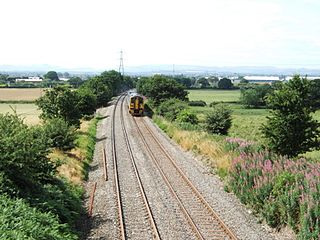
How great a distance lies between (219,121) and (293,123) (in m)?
18.4

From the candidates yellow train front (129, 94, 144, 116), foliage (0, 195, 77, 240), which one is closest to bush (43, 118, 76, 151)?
foliage (0, 195, 77, 240)

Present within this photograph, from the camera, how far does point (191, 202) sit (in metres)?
15.8

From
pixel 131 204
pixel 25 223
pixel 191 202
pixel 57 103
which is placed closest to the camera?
pixel 25 223

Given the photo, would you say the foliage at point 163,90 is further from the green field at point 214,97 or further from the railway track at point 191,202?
the green field at point 214,97

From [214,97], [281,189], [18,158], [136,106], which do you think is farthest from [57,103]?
[214,97]

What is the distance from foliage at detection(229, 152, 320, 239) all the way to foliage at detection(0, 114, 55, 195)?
26.9ft

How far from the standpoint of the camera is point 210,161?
74.3 feet

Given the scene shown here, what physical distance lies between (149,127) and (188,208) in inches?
1008

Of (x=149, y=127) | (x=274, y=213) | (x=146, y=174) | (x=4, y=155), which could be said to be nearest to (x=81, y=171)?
(x=146, y=174)

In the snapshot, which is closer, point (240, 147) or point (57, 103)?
point (240, 147)

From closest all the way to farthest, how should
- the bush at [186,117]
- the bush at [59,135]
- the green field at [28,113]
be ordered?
the bush at [59,135] < the bush at [186,117] < the green field at [28,113]

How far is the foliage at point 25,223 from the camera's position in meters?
9.21

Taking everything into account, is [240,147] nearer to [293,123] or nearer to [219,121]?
[293,123]

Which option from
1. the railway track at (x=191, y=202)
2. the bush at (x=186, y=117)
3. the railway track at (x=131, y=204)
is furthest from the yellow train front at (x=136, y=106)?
the railway track at (x=131, y=204)
